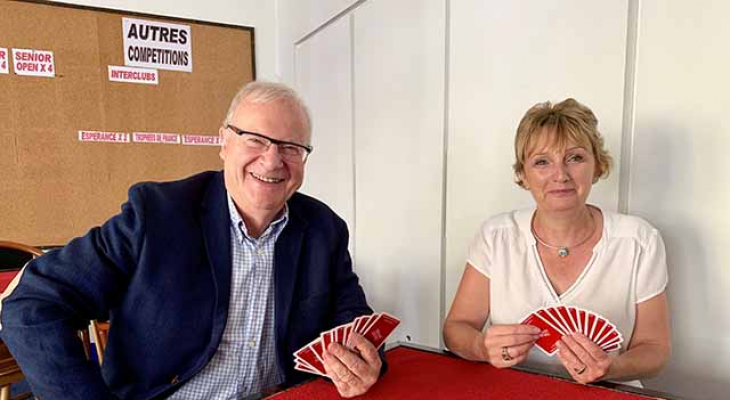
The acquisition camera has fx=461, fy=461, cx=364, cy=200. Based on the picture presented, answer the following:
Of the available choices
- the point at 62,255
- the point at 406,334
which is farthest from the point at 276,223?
the point at 406,334

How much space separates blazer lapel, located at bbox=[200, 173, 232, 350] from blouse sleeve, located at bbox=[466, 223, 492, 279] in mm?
741

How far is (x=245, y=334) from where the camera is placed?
119 centimetres

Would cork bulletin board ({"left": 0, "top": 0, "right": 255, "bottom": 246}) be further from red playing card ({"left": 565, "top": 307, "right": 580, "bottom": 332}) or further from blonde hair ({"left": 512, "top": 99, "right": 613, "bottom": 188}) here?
red playing card ({"left": 565, "top": 307, "right": 580, "bottom": 332})

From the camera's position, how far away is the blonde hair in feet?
4.15

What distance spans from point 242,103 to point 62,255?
533 millimetres

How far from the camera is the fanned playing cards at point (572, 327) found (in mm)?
957

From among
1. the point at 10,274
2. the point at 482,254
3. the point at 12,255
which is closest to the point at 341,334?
the point at 482,254

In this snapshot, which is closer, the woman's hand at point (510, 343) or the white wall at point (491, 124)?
the woman's hand at point (510, 343)

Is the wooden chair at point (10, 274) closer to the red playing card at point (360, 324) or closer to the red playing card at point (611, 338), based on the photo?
the red playing card at point (360, 324)

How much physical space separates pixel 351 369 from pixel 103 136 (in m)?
3.22

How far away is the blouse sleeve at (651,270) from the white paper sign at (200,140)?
3173 mm

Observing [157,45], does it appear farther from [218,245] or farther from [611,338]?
[611,338]

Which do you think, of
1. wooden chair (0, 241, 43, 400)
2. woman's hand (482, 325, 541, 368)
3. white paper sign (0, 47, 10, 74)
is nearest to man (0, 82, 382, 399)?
woman's hand (482, 325, 541, 368)

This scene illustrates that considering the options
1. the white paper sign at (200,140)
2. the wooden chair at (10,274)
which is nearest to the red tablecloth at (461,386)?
the wooden chair at (10,274)
